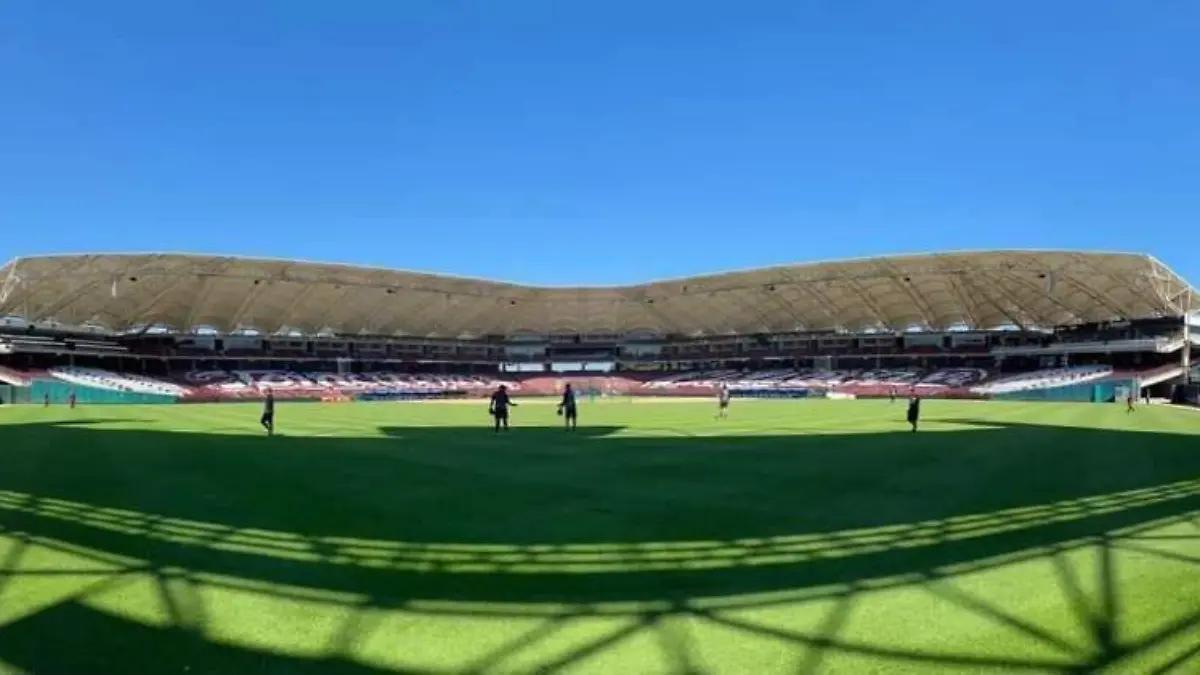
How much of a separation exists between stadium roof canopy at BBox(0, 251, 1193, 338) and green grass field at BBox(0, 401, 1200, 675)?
76.0 meters

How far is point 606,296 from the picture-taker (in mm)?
113000

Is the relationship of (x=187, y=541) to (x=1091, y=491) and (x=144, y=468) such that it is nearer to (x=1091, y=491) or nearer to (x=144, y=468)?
(x=144, y=468)

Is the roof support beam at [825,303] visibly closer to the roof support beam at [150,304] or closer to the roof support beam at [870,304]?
the roof support beam at [870,304]

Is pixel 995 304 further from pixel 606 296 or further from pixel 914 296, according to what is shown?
pixel 606 296

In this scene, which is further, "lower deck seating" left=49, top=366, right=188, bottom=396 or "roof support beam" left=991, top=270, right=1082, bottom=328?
"roof support beam" left=991, top=270, right=1082, bottom=328

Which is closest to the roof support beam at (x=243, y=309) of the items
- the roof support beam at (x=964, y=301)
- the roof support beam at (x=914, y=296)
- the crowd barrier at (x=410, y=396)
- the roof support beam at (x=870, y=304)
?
the crowd barrier at (x=410, y=396)

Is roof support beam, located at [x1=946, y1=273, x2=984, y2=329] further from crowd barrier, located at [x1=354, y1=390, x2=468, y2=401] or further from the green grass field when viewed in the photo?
the green grass field

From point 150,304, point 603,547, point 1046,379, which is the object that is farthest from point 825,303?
point 603,547

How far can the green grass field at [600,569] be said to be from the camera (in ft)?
17.4

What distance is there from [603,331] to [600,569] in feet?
357

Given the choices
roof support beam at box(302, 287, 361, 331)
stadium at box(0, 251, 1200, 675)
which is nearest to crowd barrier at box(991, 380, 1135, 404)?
stadium at box(0, 251, 1200, 675)

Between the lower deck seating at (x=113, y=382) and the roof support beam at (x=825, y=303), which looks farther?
the roof support beam at (x=825, y=303)

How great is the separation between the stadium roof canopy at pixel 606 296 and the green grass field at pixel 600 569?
75984 millimetres

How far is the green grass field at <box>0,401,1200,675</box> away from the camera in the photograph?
530cm
